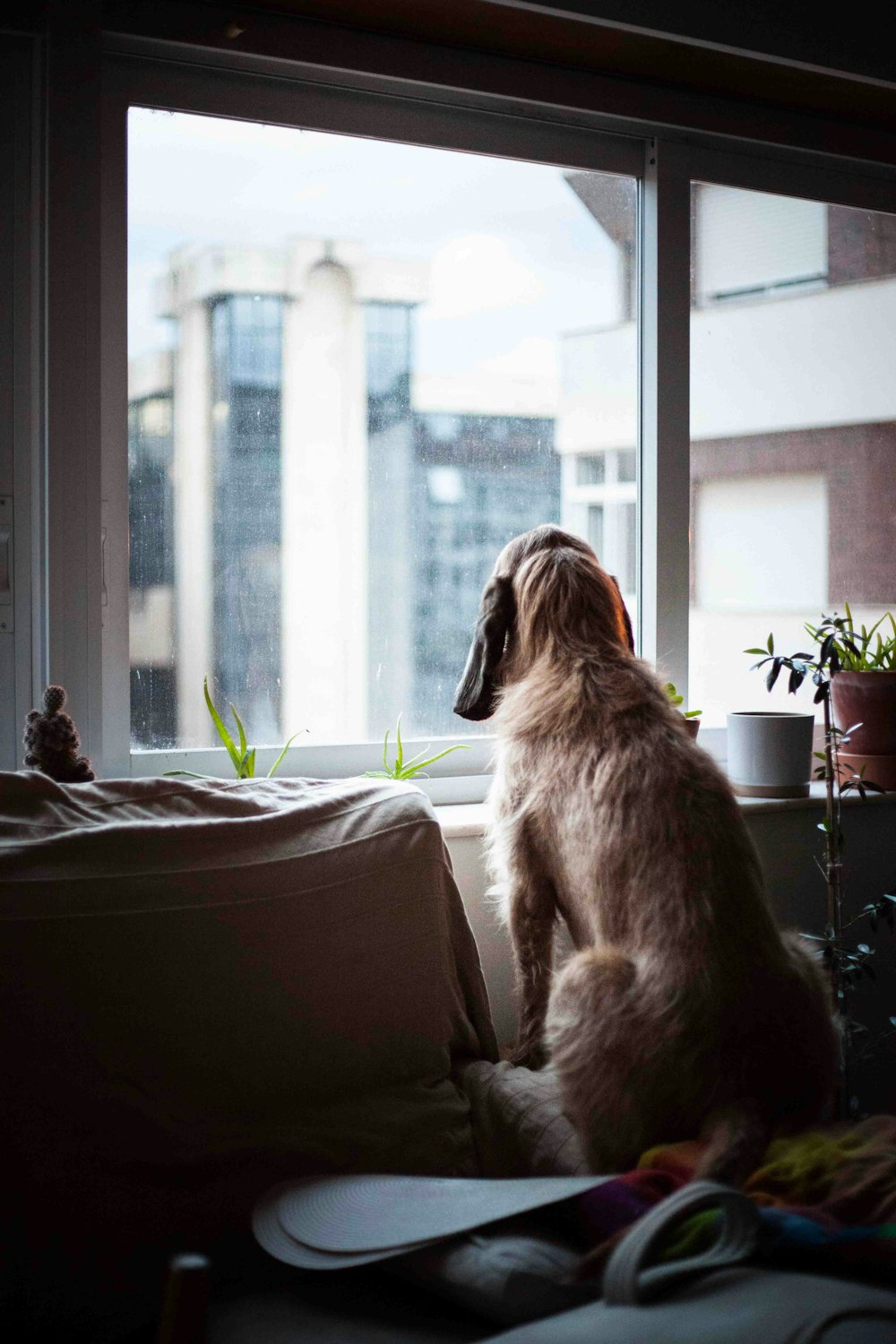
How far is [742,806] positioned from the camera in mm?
2404

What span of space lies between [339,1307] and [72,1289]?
0.30m

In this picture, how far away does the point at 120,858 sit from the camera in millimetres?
1435

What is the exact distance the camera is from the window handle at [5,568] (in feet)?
6.56

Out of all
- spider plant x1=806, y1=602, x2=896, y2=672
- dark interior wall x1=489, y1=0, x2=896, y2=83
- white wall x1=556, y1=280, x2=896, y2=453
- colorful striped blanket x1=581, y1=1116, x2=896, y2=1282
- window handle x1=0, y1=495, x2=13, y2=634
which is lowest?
colorful striped blanket x1=581, y1=1116, x2=896, y2=1282

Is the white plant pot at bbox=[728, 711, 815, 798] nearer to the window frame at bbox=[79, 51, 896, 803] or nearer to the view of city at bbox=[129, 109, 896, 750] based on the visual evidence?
the window frame at bbox=[79, 51, 896, 803]

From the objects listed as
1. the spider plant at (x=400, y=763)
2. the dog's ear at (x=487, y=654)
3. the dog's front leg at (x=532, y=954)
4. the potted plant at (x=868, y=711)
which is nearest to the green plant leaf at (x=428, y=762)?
the spider plant at (x=400, y=763)

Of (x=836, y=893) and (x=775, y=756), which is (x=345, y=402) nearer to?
(x=775, y=756)

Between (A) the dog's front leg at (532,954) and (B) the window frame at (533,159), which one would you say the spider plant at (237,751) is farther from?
(A) the dog's front leg at (532,954)

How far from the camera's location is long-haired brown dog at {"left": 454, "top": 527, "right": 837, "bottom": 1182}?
1320mm

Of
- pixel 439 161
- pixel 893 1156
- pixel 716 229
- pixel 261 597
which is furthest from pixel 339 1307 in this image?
pixel 716 229

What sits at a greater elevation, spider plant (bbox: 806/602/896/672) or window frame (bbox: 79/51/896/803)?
window frame (bbox: 79/51/896/803)

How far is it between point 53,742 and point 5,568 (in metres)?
0.45

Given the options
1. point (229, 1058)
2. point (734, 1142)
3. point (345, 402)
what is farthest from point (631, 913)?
point (345, 402)

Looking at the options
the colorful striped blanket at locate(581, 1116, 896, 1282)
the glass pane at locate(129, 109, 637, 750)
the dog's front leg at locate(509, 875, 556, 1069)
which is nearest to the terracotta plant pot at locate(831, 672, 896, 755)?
the glass pane at locate(129, 109, 637, 750)
